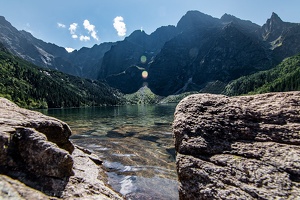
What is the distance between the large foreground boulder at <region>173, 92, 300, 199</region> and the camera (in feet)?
23.5

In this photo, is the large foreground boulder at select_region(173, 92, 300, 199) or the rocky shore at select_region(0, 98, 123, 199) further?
the rocky shore at select_region(0, 98, 123, 199)

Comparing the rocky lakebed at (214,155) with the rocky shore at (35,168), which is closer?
the rocky lakebed at (214,155)

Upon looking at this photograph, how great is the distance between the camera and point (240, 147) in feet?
28.2

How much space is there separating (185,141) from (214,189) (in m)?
2.48

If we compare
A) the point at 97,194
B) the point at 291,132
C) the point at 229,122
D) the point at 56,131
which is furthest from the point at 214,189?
the point at 56,131

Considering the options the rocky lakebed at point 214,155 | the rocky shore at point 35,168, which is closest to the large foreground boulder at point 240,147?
the rocky lakebed at point 214,155

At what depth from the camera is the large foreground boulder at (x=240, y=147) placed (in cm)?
716

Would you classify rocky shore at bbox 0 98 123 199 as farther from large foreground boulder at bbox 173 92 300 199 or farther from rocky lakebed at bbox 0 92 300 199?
large foreground boulder at bbox 173 92 300 199

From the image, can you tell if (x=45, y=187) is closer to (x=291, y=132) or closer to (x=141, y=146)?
(x=291, y=132)

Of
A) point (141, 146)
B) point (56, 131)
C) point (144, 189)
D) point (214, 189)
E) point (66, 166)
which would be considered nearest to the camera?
point (214, 189)

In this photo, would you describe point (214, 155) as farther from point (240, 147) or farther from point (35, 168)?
point (35, 168)

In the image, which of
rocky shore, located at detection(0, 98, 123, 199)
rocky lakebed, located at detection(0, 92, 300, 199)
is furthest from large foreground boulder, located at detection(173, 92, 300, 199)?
rocky shore, located at detection(0, 98, 123, 199)

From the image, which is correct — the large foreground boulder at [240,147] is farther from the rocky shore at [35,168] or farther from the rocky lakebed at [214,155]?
the rocky shore at [35,168]

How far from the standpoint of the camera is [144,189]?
558 inches
